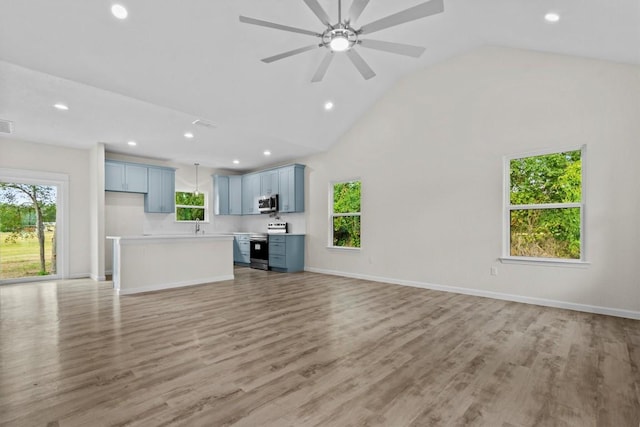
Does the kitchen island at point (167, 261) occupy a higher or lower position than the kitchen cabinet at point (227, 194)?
lower

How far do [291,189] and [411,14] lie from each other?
204 inches

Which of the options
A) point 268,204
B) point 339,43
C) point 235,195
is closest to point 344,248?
point 268,204

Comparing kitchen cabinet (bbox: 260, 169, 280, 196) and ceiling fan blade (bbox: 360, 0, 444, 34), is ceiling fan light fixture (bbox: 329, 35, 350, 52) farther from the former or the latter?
kitchen cabinet (bbox: 260, 169, 280, 196)

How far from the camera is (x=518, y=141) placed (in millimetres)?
4418

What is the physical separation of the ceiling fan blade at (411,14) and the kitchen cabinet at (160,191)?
20.9ft

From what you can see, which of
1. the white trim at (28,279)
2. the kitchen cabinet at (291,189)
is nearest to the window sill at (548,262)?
the kitchen cabinet at (291,189)

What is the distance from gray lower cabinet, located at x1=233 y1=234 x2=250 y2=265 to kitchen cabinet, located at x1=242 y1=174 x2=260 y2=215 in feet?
2.43

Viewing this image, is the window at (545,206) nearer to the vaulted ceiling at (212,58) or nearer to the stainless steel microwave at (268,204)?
the vaulted ceiling at (212,58)

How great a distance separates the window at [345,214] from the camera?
6.52 meters

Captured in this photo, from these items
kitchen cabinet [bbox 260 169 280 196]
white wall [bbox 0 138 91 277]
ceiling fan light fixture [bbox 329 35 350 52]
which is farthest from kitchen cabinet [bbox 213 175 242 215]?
ceiling fan light fixture [bbox 329 35 350 52]

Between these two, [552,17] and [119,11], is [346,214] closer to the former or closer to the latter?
[552,17]

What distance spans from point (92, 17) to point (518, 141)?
216 inches

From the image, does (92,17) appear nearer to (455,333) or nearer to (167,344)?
(167,344)

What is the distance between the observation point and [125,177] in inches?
270
